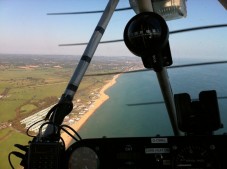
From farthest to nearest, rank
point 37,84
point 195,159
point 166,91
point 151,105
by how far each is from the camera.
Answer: point 151,105
point 37,84
point 166,91
point 195,159

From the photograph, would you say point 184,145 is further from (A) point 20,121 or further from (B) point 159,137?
(A) point 20,121

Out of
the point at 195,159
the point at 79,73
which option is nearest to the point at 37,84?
the point at 79,73

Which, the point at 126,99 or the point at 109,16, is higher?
the point at 126,99

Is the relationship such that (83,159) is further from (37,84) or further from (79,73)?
(37,84)

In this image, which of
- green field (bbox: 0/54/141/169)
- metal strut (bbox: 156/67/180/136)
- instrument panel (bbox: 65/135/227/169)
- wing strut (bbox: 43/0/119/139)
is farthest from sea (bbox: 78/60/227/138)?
instrument panel (bbox: 65/135/227/169)

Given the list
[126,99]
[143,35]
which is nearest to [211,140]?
[143,35]

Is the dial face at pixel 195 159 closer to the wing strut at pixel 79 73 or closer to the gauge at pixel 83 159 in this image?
the gauge at pixel 83 159
